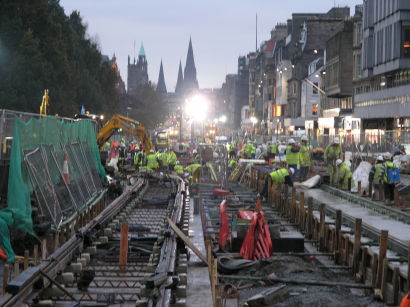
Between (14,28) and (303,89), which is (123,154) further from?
(303,89)

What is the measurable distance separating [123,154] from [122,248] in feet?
122

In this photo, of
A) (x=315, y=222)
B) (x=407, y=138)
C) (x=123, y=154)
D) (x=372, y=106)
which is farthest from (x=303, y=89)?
(x=315, y=222)

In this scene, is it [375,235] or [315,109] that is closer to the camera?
[375,235]

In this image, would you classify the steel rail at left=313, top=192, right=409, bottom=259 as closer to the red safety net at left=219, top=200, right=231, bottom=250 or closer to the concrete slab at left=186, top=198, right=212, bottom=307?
the red safety net at left=219, top=200, right=231, bottom=250

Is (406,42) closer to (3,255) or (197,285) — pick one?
(197,285)

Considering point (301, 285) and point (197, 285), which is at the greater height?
point (197, 285)

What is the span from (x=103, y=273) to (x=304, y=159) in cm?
2070

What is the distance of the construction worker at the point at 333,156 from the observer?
31.6 metres

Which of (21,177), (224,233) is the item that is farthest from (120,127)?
(21,177)

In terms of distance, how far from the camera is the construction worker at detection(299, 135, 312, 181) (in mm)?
31953

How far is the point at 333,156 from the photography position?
31891mm

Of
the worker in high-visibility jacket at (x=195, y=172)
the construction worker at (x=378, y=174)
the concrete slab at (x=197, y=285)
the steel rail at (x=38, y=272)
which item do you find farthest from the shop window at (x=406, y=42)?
the steel rail at (x=38, y=272)

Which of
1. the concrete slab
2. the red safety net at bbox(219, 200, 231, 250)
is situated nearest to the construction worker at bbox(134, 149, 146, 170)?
the red safety net at bbox(219, 200, 231, 250)

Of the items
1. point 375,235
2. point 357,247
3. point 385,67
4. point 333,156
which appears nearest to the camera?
point 357,247
